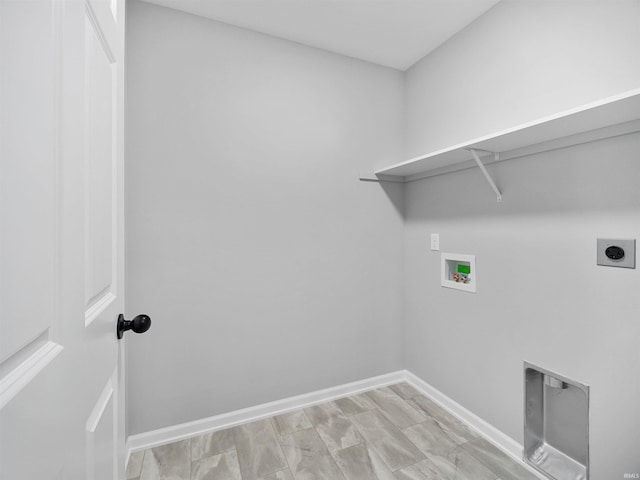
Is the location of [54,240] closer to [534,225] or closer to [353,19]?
[534,225]

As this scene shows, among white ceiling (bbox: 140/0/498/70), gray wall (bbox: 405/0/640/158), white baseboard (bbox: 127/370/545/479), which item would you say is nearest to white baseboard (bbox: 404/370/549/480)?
white baseboard (bbox: 127/370/545/479)

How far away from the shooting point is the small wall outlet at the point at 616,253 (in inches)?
47.4

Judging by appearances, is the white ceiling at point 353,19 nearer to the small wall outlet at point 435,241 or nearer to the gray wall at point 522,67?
the gray wall at point 522,67

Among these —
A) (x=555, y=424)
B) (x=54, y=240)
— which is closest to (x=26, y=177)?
(x=54, y=240)

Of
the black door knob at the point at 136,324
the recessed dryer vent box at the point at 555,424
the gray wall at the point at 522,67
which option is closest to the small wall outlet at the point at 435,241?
the gray wall at the point at 522,67

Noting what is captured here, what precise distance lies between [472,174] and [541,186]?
16.8 inches

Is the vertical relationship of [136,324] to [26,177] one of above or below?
below

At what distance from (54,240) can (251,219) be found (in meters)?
1.53

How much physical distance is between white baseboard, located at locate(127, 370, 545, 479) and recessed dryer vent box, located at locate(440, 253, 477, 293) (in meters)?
0.79

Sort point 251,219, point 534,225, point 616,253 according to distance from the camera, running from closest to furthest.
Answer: point 616,253 → point 534,225 → point 251,219

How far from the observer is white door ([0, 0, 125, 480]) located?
326mm

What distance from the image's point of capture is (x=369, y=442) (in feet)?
5.66

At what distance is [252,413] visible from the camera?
194 cm

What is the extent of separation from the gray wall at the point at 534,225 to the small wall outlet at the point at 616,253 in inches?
1.2
